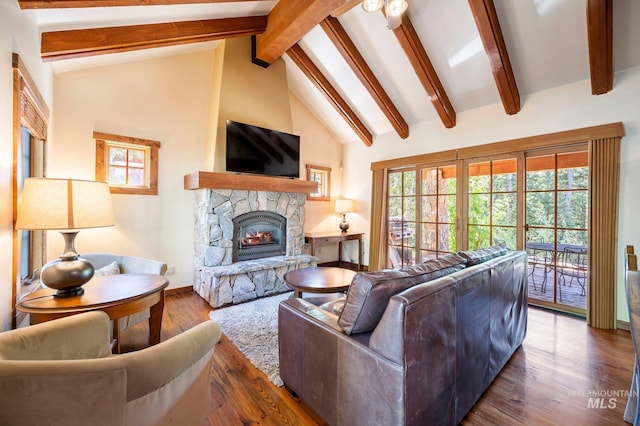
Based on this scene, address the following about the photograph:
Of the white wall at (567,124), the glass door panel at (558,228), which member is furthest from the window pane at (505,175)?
the white wall at (567,124)

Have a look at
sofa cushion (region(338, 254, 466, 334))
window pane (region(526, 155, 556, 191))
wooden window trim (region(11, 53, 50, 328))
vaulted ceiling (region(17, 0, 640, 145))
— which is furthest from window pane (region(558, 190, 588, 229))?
wooden window trim (region(11, 53, 50, 328))

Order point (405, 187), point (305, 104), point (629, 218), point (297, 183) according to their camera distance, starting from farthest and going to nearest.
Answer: point (305, 104) < point (405, 187) < point (297, 183) < point (629, 218)

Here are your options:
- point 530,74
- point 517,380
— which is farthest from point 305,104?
point 517,380

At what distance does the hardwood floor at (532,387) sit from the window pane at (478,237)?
4.59 feet

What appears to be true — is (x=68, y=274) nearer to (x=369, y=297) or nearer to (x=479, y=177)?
(x=369, y=297)

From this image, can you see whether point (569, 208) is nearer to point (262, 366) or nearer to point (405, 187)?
point (405, 187)

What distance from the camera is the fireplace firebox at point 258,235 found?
12.9 feet

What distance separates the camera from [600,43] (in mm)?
2717

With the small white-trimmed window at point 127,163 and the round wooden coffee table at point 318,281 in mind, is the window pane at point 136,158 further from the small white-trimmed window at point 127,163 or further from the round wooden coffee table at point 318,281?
the round wooden coffee table at point 318,281

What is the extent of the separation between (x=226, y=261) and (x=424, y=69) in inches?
144

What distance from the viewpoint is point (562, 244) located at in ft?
11.1

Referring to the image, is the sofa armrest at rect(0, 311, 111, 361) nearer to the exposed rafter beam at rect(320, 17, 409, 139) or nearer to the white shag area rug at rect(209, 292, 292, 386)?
the white shag area rug at rect(209, 292, 292, 386)

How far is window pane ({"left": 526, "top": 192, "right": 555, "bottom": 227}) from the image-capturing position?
343cm

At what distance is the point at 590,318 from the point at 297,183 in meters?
3.91
